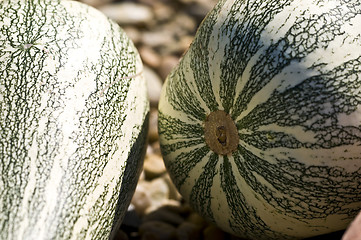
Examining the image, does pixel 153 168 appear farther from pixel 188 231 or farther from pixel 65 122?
pixel 65 122

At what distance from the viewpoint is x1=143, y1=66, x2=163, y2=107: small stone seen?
4.27 metres

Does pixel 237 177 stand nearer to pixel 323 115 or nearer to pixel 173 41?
pixel 323 115

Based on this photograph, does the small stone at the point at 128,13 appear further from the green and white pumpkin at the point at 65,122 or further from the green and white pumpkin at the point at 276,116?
the green and white pumpkin at the point at 276,116

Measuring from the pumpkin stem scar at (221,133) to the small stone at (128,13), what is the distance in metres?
2.88

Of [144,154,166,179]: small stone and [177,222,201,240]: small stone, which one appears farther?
[144,154,166,179]: small stone

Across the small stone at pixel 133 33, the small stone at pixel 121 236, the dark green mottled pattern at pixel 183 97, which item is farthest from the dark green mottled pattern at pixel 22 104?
the small stone at pixel 133 33

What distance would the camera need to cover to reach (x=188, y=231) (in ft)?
9.84

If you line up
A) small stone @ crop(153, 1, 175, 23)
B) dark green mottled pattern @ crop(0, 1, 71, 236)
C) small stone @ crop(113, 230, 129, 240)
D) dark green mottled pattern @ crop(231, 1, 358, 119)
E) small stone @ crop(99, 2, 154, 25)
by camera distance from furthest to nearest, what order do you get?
small stone @ crop(153, 1, 175, 23), small stone @ crop(99, 2, 154, 25), small stone @ crop(113, 230, 129, 240), dark green mottled pattern @ crop(231, 1, 358, 119), dark green mottled pattern @ crop(0, 1, 71, 236)

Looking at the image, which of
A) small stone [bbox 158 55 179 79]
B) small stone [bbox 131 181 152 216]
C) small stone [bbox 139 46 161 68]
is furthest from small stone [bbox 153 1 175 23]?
small stone [bbox 131 181 152 216]

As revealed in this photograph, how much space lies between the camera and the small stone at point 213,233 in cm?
297

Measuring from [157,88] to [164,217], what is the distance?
138cm

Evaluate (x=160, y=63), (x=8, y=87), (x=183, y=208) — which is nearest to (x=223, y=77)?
(x=8, y=87)

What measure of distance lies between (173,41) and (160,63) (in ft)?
1.86

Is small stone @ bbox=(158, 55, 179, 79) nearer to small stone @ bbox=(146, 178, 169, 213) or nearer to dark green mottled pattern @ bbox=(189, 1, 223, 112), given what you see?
small stone @ bbox=(146, 178, 169, 213)
